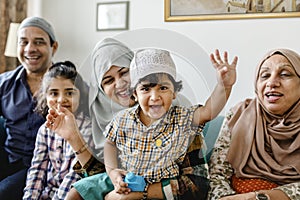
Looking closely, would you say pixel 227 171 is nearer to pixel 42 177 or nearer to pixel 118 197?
pixel 118 197

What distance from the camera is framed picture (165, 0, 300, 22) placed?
256 centimetres

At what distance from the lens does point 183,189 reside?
5.40ft

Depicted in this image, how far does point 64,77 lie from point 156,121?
0.65 m

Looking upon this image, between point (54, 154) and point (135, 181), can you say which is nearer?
point (135, 181)

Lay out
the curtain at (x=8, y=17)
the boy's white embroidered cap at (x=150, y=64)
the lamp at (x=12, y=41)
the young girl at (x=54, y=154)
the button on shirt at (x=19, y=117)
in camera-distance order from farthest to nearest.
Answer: the curtain at (x=8, y=17)
the lamp at (x=12, y=41)
the button on shirt at (x=19, y=117)
the young girl at (x=54, y=154)
the boy's white embroidered cap at (x=150, y=64)

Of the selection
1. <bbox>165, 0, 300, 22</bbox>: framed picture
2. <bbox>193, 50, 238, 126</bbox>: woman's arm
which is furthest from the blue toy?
<bbox>165, 0, 300, 22</bbox>: framed picture

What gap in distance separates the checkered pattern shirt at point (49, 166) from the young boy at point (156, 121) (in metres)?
0.44

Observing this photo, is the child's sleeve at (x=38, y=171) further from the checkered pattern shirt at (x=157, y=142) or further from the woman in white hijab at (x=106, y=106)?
the checkered pattern shirt at (x=157, y=142)

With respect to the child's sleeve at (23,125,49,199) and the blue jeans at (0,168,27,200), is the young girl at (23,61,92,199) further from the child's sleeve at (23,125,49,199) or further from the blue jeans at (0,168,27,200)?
the blue jeans at (0,168,27,200)

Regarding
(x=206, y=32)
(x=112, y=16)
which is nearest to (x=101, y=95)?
(x=206, y=32)

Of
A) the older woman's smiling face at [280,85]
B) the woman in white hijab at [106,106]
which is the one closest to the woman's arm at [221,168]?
the woman in white hijab at [106,106]

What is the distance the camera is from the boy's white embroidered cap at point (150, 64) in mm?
1524

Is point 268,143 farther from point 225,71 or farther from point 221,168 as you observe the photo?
point 225,71

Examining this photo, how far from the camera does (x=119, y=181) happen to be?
1.64m
